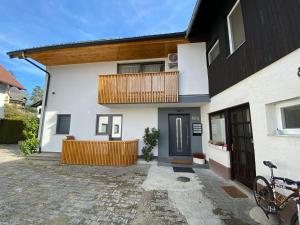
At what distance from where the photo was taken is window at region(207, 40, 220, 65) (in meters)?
6.35

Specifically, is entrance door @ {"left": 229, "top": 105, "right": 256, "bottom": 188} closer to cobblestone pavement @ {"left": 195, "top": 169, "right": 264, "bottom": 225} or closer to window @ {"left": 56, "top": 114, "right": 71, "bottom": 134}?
cobblestone pavement @ {"left": 195, "top": 169, "right": 264, "bottom": 225}

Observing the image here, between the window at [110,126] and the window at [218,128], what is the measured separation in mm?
4758

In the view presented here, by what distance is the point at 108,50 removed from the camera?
7.96m

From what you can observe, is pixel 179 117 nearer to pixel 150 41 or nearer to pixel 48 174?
pixel 150 41

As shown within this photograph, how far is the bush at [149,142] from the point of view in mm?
7770

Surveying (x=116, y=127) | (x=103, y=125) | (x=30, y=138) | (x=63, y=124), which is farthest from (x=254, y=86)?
(x=30, y=138)

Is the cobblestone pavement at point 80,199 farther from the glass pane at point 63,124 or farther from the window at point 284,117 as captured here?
the glass pane at point 63,124

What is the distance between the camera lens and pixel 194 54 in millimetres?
7395

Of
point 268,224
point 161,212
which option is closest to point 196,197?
point 161,212

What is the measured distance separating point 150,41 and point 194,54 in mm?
2164

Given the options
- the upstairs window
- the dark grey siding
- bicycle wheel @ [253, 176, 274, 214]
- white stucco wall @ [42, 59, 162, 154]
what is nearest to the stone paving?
bicycle wheel @ [253, 176, 274, 214]

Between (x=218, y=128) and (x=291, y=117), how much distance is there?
3274 mm

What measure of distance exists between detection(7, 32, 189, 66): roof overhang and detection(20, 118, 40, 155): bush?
3704mm

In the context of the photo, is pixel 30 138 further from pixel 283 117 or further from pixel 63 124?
pixel 283 117
